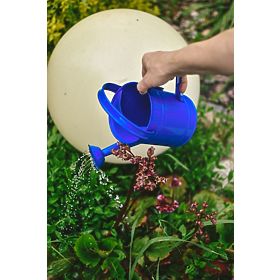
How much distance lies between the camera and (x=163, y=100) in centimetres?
143

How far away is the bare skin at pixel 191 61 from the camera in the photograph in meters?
1.30

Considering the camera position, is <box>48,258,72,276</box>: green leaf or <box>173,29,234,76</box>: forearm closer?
<box>173,29,234,76</box>: forearm

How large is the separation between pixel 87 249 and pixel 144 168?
0.76 feet

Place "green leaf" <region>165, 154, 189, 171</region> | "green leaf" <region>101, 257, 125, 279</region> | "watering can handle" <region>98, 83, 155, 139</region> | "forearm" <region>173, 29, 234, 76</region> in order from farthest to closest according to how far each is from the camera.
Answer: "green leaf" <region>165, 154, 189, 171</region>, "green leaf" <region>101, 257, 125, 279</region>, "watering can handle" <region>98, 83, 155, 139</region>, "forearm" <region>173, 29, 234, 76</region>

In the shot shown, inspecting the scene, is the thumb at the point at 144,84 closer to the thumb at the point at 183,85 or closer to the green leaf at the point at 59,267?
the thumb at the point at 183,85

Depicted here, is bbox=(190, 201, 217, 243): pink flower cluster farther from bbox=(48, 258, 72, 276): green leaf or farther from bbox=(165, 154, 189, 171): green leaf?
bbox=(48, 258, 72, 276): green leaf

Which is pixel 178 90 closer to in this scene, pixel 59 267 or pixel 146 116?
pixel 146 116

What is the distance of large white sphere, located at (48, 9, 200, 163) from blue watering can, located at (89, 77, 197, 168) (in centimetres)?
2

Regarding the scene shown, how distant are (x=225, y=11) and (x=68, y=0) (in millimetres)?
490

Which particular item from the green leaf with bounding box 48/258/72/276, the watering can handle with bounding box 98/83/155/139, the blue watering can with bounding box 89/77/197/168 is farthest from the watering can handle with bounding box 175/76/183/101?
the green leaf with bounding box 48/258/72/276

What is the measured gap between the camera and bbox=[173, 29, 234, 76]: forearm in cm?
130

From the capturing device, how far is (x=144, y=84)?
4.66 feet
